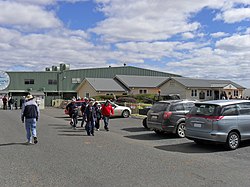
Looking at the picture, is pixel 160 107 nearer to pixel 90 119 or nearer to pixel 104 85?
Result: pixel 90 119

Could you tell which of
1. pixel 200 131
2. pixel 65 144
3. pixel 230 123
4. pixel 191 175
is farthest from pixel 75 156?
pixel 230 123

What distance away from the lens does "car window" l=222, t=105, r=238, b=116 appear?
10.3m

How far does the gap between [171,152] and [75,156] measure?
293 centimetres

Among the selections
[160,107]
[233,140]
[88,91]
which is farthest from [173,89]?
[233,140]

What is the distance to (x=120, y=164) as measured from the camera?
796 centimetres

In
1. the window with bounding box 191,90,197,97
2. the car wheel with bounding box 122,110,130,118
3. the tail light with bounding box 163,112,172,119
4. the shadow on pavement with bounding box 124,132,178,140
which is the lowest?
the shadow on pavement with bounding box 124,132,178,140

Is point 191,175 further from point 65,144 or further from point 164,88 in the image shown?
point 164,88

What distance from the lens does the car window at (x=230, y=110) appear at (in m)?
10.3

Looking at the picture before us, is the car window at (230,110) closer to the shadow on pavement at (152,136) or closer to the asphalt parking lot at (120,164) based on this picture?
the asphalt parking lot at (120,164)

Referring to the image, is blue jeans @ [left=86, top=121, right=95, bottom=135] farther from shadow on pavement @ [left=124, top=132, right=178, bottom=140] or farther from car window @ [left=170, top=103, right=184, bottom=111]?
car window @ [left=170, top=103, right=184, bottom=111]

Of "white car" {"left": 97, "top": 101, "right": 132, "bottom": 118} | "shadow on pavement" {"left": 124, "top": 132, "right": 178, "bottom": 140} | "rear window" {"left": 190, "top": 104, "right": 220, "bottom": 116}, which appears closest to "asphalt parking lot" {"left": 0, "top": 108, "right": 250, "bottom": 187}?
"rear window" {"left": 190, "top": 104, "right": 220, "bottom": 116}

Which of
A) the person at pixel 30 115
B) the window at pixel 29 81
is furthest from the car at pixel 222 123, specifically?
the window at pixel 29 81

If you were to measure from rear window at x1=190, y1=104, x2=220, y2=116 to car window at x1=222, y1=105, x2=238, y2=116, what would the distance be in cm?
23

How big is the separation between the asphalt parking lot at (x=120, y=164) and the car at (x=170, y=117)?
4.63 ft
